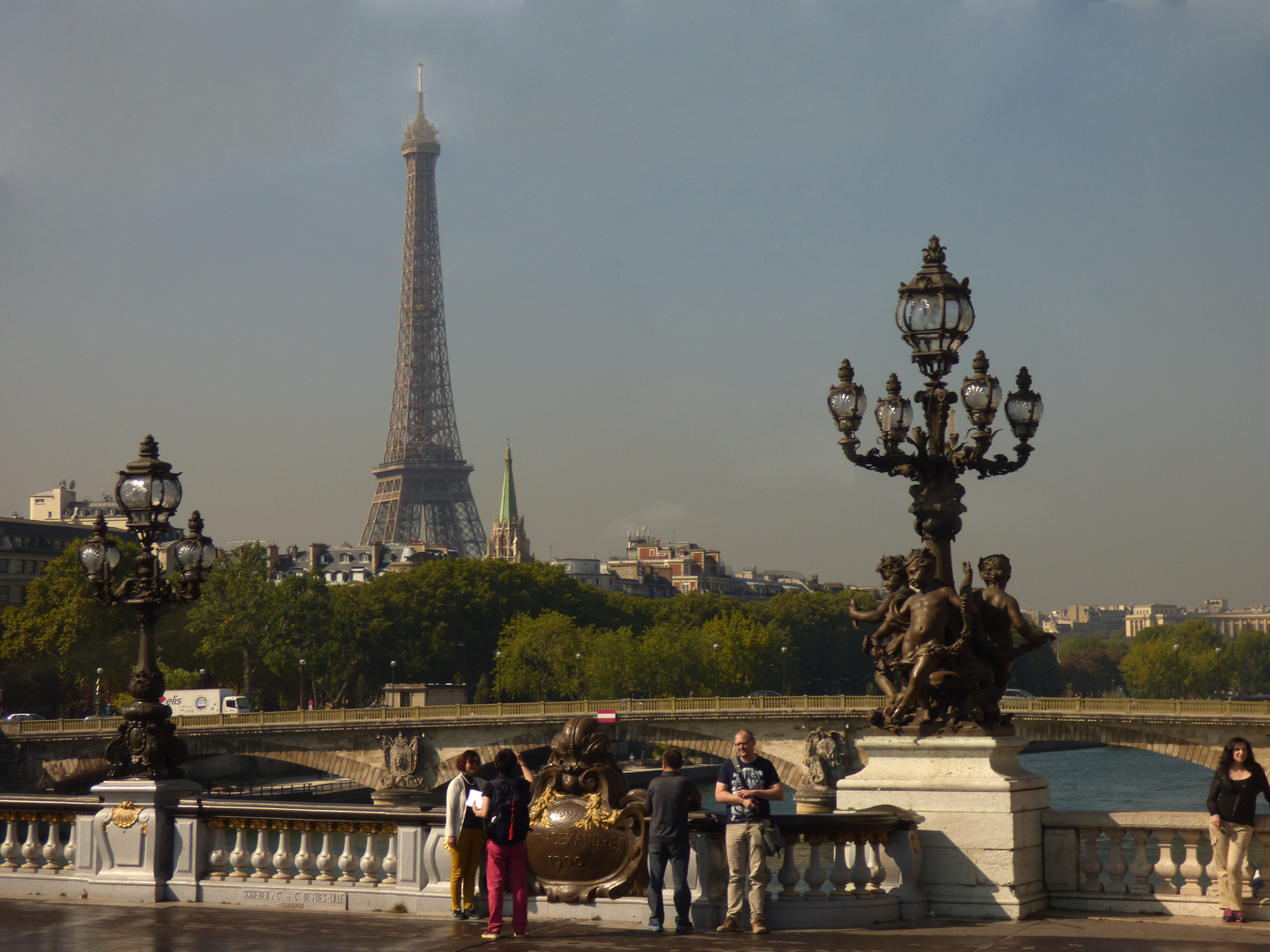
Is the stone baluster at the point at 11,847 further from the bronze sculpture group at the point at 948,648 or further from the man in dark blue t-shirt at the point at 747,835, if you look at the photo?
the bronze sculpture group at the point at 948,648

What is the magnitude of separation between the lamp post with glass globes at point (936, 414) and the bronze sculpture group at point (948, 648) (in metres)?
0.35

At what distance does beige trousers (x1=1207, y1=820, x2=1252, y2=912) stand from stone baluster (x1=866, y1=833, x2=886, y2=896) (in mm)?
2107

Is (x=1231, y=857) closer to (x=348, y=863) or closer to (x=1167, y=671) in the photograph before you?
(x=348, y=863)

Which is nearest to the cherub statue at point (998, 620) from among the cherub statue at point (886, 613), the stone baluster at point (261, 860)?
the cherub statue at point (886, 613)

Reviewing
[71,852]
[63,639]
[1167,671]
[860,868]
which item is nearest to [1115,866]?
[860,868]

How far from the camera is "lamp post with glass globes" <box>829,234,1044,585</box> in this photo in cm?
1152

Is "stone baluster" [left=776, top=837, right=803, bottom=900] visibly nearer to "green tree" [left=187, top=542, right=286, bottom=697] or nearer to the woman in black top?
the woman in black top

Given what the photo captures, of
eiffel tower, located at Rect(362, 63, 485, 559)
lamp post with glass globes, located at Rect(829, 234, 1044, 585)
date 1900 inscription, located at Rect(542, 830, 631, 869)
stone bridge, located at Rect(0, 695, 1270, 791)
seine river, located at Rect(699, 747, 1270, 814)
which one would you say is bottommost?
seine river, located at Rect(699, 747, 1270, 814)

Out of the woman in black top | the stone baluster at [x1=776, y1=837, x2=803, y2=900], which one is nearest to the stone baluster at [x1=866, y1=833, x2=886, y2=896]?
the stone baluster at [x1=776, y1=837, x2=803, y2=900]

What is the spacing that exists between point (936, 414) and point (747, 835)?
11.2 feet

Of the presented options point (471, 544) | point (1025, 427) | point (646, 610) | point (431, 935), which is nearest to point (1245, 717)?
point (1025, 427)

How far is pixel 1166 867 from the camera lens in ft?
35.0

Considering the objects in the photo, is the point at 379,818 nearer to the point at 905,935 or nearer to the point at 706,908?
the point at 706,908

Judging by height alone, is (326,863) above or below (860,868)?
below
